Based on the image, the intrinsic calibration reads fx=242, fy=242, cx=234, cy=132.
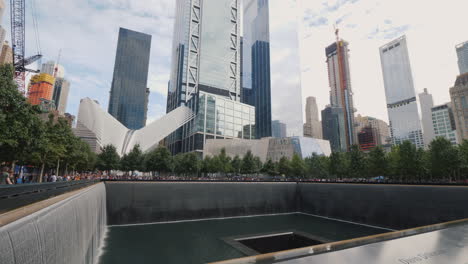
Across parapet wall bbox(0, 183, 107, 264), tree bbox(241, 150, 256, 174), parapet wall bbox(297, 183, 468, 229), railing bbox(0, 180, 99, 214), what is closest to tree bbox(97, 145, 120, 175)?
tree bbox(241, 150, 256, 174)

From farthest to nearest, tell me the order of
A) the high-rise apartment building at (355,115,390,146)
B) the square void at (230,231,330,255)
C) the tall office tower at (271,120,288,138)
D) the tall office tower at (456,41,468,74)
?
the high-rise apartment building at (355,115,390,146)
the tall office tower at (271,120,288,138)
the tall office tower at (456,41,468,74)
the square void at (230,231,330,255)

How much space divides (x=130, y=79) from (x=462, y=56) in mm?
215078

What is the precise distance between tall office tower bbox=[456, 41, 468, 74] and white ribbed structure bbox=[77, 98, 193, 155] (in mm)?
→ 184454

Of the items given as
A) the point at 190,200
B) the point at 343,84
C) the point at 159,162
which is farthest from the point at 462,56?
the point at 190,200

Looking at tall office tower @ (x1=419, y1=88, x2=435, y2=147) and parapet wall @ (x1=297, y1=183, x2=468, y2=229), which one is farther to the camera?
tall office tower @ (x1=419, y1=88, x2=435, y2=147)

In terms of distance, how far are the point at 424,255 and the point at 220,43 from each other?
11695cm

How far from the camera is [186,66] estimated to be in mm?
104062

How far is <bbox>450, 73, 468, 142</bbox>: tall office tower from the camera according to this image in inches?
3863

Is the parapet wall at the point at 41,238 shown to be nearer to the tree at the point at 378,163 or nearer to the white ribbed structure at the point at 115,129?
the tree at the point at 378,163

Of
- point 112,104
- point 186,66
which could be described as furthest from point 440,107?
point 112,104

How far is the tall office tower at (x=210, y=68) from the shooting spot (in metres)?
89.3

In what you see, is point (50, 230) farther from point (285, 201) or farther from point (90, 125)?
point (90, 125)

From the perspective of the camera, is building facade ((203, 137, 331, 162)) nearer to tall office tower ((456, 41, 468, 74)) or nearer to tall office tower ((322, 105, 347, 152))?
tall office tower ((322, 105, 347, 152))

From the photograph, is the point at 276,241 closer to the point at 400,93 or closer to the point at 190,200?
the point at 190,200
